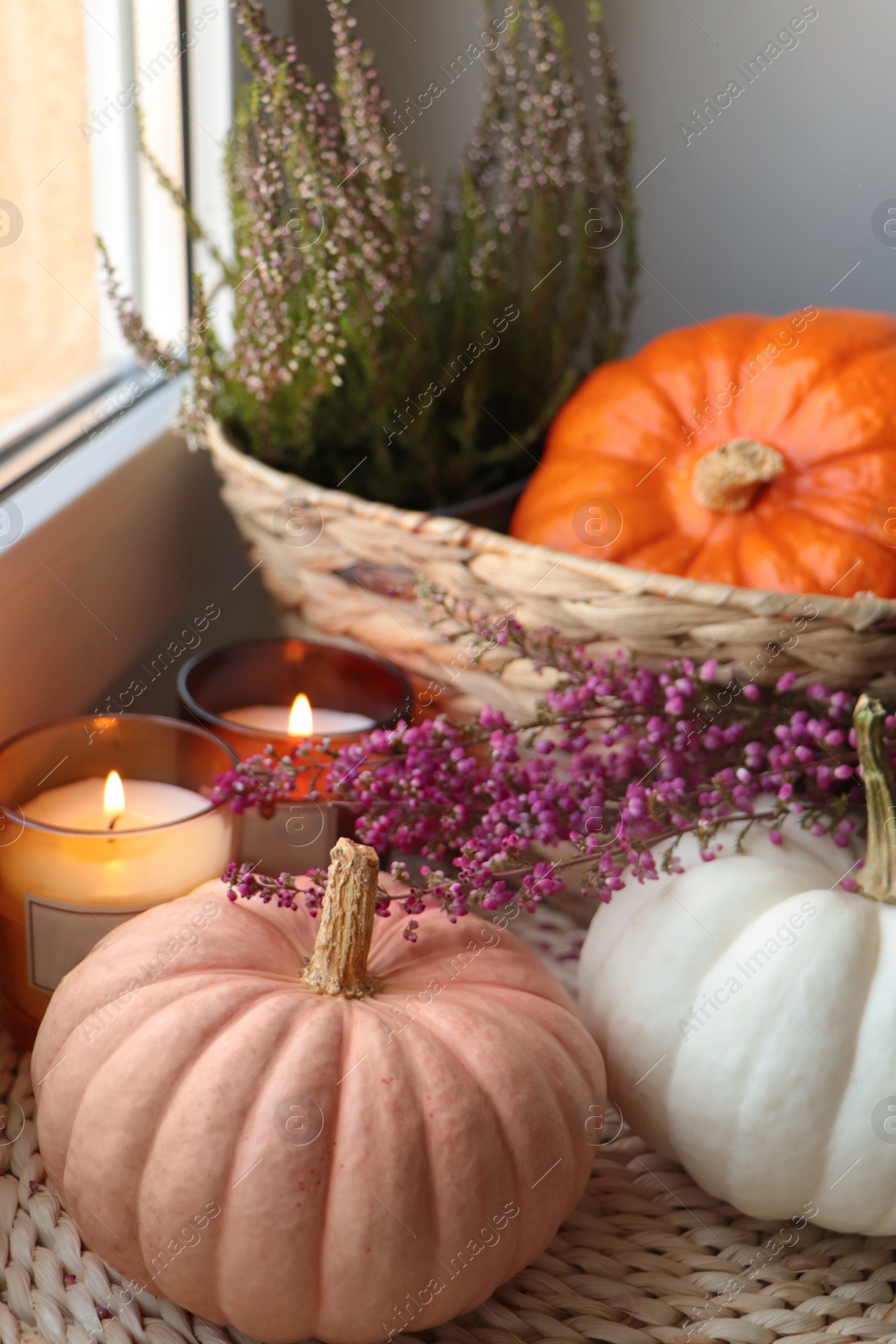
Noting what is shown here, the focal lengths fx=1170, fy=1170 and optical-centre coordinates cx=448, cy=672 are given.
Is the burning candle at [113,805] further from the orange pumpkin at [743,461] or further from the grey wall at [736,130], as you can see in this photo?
the grey wall at [736,130]

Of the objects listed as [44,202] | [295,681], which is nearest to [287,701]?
[295,681]

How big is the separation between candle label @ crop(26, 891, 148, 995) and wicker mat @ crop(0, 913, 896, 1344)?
0.07 m

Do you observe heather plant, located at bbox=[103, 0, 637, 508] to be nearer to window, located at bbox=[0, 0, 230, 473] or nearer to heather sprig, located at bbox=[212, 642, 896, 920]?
window, located at bbox=[0, 0, 230, 473]

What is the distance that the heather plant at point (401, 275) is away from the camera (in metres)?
0.87

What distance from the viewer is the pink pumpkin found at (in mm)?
521

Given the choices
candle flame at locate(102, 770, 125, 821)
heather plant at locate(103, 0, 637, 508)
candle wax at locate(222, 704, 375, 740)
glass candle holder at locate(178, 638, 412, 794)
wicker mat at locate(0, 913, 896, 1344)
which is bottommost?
wicker mat at locate(0, 913, 896, 1344)

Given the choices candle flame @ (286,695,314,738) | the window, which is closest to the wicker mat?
candle flame @ (286,695,314,738)

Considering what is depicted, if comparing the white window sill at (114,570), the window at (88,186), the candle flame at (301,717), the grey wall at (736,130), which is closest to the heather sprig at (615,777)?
the candle flame at (301,717)

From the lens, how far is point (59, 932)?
2.23 ft

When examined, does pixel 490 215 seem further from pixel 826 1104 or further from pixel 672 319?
pixel 826 1104

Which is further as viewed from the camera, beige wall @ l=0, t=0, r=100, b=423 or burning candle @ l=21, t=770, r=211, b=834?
beige wall @ l=0, t=0, r=100, b=423

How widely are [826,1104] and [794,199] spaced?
1.09 meters

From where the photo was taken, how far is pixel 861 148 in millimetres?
1301

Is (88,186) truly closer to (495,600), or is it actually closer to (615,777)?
(495,600)
